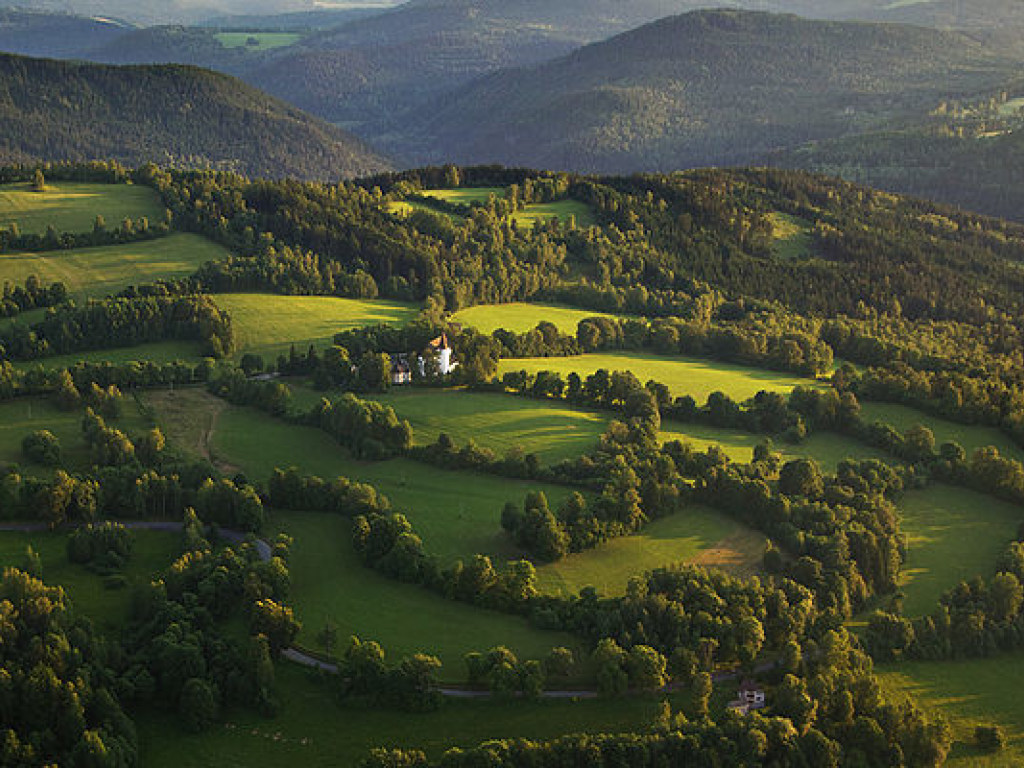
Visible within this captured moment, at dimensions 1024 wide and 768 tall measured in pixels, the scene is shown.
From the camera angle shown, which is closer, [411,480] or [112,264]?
[411,480]

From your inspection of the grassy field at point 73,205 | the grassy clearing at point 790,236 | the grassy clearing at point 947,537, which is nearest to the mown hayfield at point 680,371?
the grassy clearing at point 947,537

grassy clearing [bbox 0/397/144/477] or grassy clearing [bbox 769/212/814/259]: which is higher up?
grassy clearing [bbox 769/212/814/259]

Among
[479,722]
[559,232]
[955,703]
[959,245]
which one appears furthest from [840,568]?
[959,245]

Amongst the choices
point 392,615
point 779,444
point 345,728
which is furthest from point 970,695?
point 345,728

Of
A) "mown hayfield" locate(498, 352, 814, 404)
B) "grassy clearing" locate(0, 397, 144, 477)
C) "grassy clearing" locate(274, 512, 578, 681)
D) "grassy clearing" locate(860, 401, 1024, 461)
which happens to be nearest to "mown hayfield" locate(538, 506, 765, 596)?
"grassy clearing" locate(274, 512, 578, 681)

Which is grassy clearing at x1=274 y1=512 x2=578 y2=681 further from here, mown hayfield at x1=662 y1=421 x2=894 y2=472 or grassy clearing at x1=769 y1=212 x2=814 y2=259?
grassy clearing at x1=769 y1=212 x2=814 y2=259

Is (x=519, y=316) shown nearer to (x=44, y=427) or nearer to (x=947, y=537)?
(x=44, y=427)
